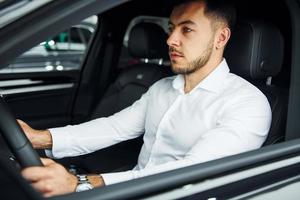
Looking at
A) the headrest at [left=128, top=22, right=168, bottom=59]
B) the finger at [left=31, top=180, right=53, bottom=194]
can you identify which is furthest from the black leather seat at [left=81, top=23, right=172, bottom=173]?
the finger at [left=31, top=180, right=53, bottom=194]

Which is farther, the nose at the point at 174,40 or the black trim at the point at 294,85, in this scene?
the nose at the point at 174,40

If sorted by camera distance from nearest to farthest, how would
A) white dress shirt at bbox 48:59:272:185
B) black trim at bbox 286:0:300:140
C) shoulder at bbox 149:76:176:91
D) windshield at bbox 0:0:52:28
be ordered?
windshield at bbox 0:0:52:28, white dress shirt at bbox 48:59:272:185, black trim at bbox 286:0:300:140, shoulder at bbox 149:76:176:91

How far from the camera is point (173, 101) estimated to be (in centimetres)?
203

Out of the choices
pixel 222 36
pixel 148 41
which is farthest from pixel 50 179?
pixel 148 41

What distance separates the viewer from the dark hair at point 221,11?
6.25 ft

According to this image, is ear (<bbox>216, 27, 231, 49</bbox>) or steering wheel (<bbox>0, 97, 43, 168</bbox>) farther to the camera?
ear (<bbox>216, 27, 231, 49</bbox>)

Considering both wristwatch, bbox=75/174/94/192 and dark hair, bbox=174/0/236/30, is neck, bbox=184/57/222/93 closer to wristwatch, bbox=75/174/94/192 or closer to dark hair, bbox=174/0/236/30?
dark hair, bbox=174/0/236/30

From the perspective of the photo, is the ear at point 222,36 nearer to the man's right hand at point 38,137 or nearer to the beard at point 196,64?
the beard at point 196,64

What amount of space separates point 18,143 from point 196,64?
0.93 m

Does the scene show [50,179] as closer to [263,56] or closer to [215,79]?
[215,79]

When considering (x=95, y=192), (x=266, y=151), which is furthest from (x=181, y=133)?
(x=95, y=192)

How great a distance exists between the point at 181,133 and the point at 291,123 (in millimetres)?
428

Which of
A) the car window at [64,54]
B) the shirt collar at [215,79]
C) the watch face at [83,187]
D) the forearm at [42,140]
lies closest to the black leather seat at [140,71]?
the shirt collar at [215,79]

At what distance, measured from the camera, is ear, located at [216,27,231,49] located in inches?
76.5
